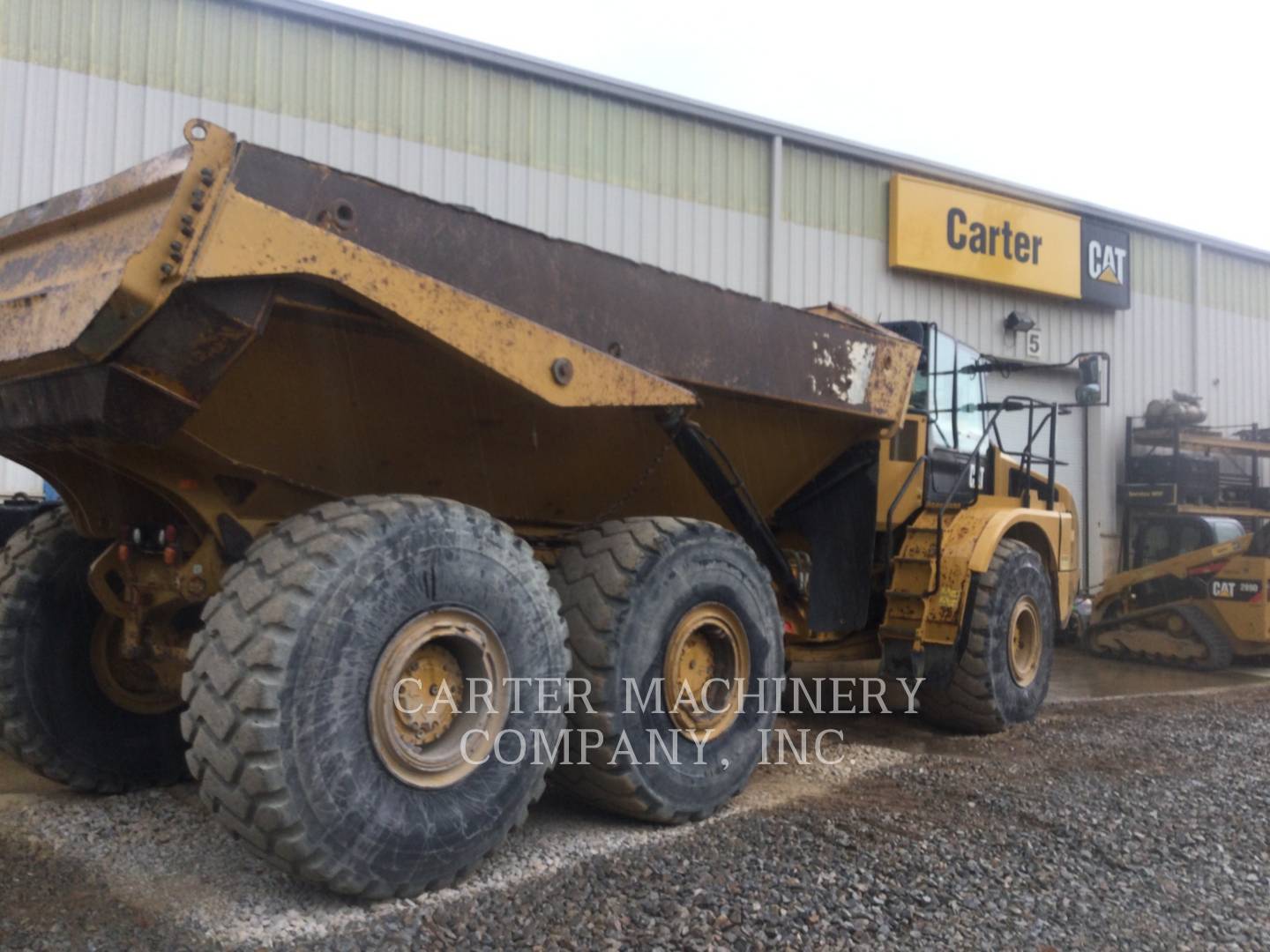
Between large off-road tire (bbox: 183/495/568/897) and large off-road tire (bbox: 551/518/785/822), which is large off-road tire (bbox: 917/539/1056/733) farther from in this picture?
large off-road tire (bbox: 183/495/568/897)

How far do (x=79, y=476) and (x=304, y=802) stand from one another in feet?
5.65

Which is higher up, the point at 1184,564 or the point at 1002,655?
the point at 1184,564

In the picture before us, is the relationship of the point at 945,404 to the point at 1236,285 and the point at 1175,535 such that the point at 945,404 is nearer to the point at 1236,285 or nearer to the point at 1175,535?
the point at 1175,535

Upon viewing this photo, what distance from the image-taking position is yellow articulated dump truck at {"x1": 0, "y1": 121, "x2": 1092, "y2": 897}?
2.91 metres

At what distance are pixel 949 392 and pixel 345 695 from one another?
4.60 metres

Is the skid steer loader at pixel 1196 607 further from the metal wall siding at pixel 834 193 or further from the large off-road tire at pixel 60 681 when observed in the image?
the large off-road tire at pixel 60 681

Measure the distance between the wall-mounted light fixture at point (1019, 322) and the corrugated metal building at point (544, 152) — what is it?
14 centimetres

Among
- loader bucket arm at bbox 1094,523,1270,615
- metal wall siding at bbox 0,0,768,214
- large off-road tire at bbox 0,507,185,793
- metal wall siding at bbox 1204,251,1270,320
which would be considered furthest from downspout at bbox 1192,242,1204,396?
large off-road tire at bbox 0,507,185,793

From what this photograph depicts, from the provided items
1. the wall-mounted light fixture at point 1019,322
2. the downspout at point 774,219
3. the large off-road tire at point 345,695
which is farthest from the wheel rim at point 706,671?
the wall-mounted light fixture at point 1019,322

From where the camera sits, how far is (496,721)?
3.43 m

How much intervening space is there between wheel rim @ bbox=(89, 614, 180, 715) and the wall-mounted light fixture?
11.2m

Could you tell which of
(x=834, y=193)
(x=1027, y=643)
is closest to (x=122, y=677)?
(x=1027, y=643)

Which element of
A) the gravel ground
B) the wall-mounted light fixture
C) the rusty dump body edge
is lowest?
the gravel ground

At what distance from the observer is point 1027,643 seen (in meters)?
6.65
